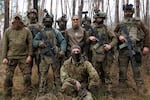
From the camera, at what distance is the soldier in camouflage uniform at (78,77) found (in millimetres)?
6172

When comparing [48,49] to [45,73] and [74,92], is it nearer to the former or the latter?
[45,73]

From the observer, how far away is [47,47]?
7.64 meters

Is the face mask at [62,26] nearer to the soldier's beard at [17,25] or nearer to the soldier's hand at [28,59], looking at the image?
the soldier's beard at [17,25]

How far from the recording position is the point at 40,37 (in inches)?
302

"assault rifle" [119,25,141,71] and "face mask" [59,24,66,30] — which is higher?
"face mask" [59,24,66,30]

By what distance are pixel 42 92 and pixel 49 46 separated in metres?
1.13

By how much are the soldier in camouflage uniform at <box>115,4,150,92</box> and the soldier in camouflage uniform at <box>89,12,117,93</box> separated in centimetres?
31

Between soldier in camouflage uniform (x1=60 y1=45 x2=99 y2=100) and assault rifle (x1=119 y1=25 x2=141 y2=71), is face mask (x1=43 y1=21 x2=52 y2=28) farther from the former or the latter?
assault rifle (x1=119 y1=25 x2=141 y2=71)

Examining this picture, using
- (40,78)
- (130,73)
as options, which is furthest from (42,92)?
(130,73)

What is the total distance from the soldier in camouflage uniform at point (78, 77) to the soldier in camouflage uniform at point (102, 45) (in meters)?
1.27

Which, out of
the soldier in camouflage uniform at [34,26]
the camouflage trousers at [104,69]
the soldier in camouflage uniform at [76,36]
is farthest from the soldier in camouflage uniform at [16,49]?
the camouflage trousers at [104,69]

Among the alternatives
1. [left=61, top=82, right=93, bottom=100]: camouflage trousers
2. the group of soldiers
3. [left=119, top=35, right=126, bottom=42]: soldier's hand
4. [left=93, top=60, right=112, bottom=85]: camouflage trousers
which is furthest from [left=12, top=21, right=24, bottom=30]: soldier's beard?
[left=119, top=35, right=126, bottom=42]: soldier's hand

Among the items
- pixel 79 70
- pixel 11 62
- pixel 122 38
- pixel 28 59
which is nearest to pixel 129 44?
pixel 122 38

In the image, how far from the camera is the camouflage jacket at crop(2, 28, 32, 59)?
771 cm
